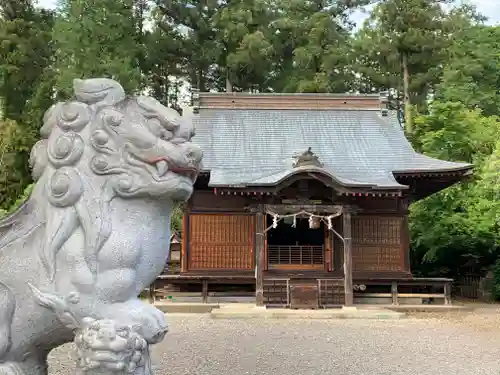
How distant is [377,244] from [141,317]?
1238 centimetres

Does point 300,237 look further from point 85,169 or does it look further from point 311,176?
point 85,169

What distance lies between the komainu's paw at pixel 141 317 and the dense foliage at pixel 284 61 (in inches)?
651

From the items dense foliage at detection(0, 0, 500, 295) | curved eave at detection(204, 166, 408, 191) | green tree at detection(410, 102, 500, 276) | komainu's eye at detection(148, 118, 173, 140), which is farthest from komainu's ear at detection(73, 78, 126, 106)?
dense foliage at detection(0, 0, 500, 295)

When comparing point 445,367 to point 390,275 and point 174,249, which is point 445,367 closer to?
point 390,275

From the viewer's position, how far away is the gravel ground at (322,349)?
6.36 m

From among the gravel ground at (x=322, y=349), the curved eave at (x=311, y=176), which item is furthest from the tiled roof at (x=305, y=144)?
the gravel ground at (x=322, y=349)

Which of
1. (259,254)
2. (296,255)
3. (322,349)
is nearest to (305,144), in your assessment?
(296,255)

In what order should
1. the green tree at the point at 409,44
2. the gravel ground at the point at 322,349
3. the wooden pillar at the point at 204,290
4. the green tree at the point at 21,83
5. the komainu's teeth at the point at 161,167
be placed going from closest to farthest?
the komainu's teeth at the point at 161,167 < the gravel ground at the point at 322,349 < the wooden pillar at the point at 204,290 < the green tree at the point at 21,83 < the green tree at the point at 409,44

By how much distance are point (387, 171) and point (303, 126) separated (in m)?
Answer: 3.62

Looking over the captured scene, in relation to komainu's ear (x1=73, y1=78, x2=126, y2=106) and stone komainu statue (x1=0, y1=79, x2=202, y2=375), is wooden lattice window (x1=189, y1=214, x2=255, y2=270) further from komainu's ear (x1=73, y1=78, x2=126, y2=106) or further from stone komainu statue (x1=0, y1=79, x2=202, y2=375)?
komainu's ear (x1=73, y1=78, x2=126, y2=106)

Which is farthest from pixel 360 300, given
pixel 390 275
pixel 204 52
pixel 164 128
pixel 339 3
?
pixel 339 3

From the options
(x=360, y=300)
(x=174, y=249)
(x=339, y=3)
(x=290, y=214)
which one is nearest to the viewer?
(x=290, y=214)

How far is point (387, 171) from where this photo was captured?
14.1 m

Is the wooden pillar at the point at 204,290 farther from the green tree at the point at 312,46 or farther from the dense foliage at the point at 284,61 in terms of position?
the green tree at the point at 312,46
